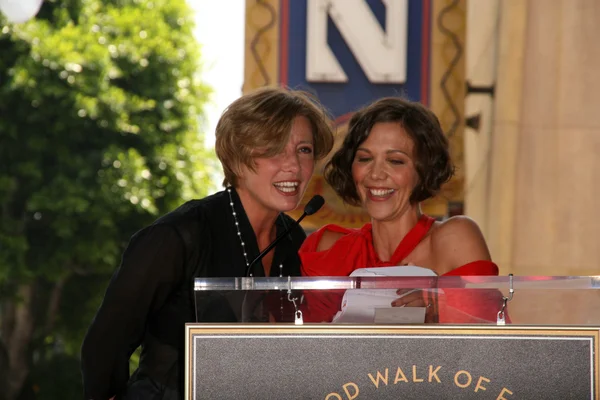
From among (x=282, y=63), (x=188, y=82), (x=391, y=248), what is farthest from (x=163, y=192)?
(x=391, y=248)

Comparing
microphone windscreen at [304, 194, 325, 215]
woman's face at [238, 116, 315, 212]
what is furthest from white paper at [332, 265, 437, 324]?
woman's face at [238, 116, 315, 212]

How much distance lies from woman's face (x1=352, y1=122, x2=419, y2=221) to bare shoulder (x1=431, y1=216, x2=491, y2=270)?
144mm

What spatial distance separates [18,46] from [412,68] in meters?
10.00

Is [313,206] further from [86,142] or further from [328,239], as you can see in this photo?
[86,142]

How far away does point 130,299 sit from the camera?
239cm

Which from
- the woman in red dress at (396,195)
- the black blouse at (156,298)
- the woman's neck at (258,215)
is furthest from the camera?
the woman's neck at (258,215)

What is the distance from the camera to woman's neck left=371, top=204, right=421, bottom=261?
2.70 m

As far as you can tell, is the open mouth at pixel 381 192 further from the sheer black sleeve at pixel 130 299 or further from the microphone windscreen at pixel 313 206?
the sheer black sleeve at pixel 130 299

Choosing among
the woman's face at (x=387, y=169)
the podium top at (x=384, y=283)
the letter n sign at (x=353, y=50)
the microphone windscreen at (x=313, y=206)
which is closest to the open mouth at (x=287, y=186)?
the woman's face at (x=387, y=169)

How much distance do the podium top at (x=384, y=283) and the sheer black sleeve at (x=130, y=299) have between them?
593 mm

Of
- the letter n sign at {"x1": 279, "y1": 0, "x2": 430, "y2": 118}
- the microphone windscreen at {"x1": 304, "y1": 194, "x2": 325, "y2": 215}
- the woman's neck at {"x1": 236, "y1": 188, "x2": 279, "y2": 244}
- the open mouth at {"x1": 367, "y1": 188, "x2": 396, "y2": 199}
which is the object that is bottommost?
the woman's neck at {"x1": 236, "y1": 188, "x2": 279, "y2": 244}

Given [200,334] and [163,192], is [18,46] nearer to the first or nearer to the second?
[163,192]

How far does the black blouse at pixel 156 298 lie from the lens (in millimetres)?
2402

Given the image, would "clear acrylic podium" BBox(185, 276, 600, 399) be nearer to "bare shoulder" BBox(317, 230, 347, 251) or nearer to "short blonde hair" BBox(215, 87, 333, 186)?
"short blonde hair" BBox(215, 87, 333, 186)
